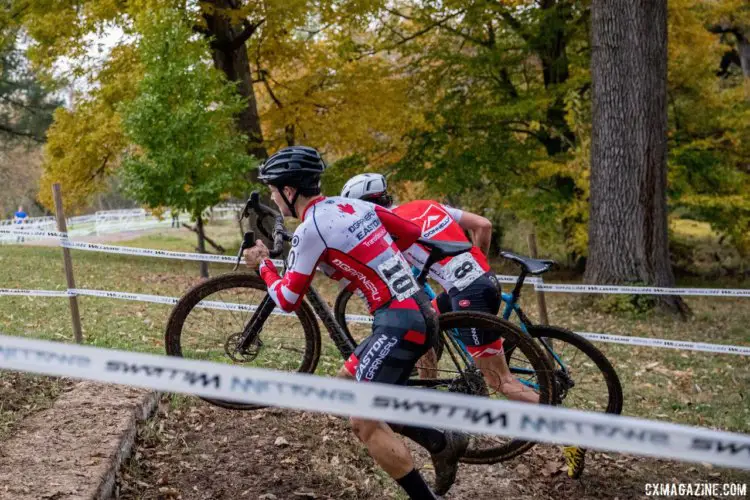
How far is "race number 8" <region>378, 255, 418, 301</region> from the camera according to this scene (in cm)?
376

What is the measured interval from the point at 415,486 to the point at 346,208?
1.56m

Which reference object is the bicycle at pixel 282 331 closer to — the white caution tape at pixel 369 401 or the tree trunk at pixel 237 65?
the white caution tape at pixel 369 401

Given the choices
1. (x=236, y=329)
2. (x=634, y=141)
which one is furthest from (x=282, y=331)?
(x=634, y=141)

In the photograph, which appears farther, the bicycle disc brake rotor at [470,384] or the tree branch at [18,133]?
the tree branch at [18,133]

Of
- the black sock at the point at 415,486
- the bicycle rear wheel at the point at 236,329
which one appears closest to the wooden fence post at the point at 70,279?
the bicycle rear wheel at the point at 236,329

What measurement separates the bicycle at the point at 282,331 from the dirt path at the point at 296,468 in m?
0.36

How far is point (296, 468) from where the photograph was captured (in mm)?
4789

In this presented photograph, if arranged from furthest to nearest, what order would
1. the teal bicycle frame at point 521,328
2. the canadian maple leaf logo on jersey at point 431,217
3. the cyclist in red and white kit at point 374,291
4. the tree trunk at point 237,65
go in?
the tree trunk at point 237,65 < the canadian maple leaf logo on jersey at point 431,217 < the teal bicycle frame at point 521,328 < the cyclist in red and white kit at point 374,291

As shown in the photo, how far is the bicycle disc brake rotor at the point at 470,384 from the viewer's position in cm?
464

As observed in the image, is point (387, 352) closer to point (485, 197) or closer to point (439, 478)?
point (439, 478)

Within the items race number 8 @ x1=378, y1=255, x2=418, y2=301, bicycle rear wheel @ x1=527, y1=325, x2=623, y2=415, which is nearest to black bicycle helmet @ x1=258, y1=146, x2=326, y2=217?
race number 8 @ x1=378, y1=255, x2=418, y2=301

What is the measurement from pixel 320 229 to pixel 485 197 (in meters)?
20.1

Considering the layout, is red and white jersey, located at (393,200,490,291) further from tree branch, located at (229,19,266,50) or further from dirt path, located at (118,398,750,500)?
tree branch, located at (229,19,266,50)

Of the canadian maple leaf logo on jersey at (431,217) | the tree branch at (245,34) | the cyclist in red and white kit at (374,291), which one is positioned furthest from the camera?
the tree branch at (245,34)
